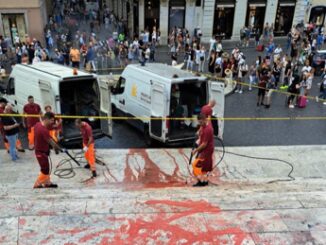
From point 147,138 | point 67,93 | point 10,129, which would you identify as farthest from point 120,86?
point 10,129

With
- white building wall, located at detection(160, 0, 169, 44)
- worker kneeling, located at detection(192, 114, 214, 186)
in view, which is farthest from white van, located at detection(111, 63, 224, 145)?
white building wall, located at detection(160, 0, 169, 44)

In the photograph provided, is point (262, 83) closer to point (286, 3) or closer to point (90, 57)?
point (90, 57)

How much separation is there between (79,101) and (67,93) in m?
0.46

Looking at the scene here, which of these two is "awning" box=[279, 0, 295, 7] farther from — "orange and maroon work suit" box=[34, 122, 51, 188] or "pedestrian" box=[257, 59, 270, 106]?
"orange and maroon work suit" box=[34, 122, 51, 188]

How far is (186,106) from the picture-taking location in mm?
12242

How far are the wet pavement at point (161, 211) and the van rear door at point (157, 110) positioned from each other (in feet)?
7.02

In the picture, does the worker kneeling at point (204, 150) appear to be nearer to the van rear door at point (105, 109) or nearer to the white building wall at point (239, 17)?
the van rear door at point (105, 109)

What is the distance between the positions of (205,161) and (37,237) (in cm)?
389

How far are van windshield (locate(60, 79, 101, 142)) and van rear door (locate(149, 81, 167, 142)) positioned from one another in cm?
170

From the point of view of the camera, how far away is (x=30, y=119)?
37.6ft

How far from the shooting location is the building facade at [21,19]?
25078 millimetres

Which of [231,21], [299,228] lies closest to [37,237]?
[299,228]

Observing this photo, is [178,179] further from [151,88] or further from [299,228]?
[299,228]

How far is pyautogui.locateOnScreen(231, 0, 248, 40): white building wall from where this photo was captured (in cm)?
3059
